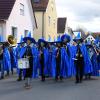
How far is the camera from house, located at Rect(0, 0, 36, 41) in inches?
1176

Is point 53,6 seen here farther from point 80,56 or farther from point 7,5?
point 80,56

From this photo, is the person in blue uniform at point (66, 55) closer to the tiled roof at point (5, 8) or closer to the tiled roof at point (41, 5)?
the tiled roof at point (5, 8)

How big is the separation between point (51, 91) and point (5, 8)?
58.2 feet

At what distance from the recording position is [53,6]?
52969 millimetres

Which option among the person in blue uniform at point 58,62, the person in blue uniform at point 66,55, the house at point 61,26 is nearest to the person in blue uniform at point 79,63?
the person in blue uniform at point 66,55

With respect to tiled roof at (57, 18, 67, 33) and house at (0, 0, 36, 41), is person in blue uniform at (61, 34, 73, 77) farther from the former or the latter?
tiled roof at (57, 18, 67, 33)

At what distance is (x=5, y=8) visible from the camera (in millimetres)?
30406

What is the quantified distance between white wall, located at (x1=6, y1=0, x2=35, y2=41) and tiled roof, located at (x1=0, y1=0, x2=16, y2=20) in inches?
26.2

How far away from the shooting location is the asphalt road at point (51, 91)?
39.8 feet

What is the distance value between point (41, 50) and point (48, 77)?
1390 mm

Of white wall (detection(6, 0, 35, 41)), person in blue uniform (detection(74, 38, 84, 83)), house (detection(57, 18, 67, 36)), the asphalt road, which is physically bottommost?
the asphalt road

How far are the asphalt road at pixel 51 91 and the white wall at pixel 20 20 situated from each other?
14.6m

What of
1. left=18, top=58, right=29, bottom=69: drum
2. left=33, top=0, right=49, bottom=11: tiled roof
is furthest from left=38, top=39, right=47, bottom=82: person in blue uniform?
left=33, top=0, right=49, bottom=11: tiled roof

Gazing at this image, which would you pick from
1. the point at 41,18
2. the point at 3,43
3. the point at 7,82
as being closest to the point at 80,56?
the point at 7,82
